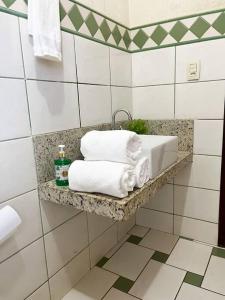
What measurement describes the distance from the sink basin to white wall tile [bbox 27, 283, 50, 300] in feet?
2.31

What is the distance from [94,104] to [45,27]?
0.46 meters

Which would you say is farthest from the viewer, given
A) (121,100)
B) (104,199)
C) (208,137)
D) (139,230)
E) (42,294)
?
(139,230)

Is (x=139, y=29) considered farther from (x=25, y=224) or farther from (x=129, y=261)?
(x=129, y=261)

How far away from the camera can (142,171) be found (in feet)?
3.07

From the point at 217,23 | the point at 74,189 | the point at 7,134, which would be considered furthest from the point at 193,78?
the point at 7,134

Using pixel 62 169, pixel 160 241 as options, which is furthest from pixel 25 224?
pixel 160 241

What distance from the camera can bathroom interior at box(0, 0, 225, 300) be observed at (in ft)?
2.89

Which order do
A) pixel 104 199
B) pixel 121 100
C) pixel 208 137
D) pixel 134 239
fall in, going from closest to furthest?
pixel 104 199, pixel 208 137, pixel 121 100, pixel 134 239

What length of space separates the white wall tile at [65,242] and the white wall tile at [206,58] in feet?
3.40

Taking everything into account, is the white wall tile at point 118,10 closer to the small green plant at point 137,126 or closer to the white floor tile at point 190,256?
the small green plant at point 137,126

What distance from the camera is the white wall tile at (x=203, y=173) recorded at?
4.67 ft

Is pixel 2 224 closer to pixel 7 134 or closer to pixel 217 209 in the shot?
pixel 7 134

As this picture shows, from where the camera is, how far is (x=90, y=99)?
4.11ft

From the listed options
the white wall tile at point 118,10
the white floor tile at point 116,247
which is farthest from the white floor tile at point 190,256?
the white wall tile at point 118,10
